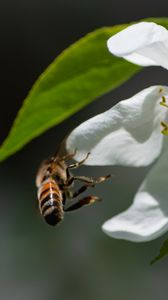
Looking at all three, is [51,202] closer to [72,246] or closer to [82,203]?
[82,203]

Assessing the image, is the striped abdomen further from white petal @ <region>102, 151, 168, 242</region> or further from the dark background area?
the dark background area

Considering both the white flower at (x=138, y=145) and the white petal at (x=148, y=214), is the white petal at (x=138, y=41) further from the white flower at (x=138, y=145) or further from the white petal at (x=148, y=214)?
the white petal at (x=148, y=214)

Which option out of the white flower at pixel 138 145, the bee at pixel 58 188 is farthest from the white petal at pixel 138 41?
the bee at pixel 58 188

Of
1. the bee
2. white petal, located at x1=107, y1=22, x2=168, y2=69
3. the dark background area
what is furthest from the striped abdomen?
the dark background area

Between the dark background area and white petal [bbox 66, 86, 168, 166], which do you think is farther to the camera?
the dark background area

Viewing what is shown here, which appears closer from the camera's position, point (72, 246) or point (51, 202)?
point (51, 202)

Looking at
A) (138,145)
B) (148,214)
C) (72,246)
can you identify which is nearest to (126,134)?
(138,145)

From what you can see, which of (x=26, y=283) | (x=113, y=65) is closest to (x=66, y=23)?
(x=26, y=283)
